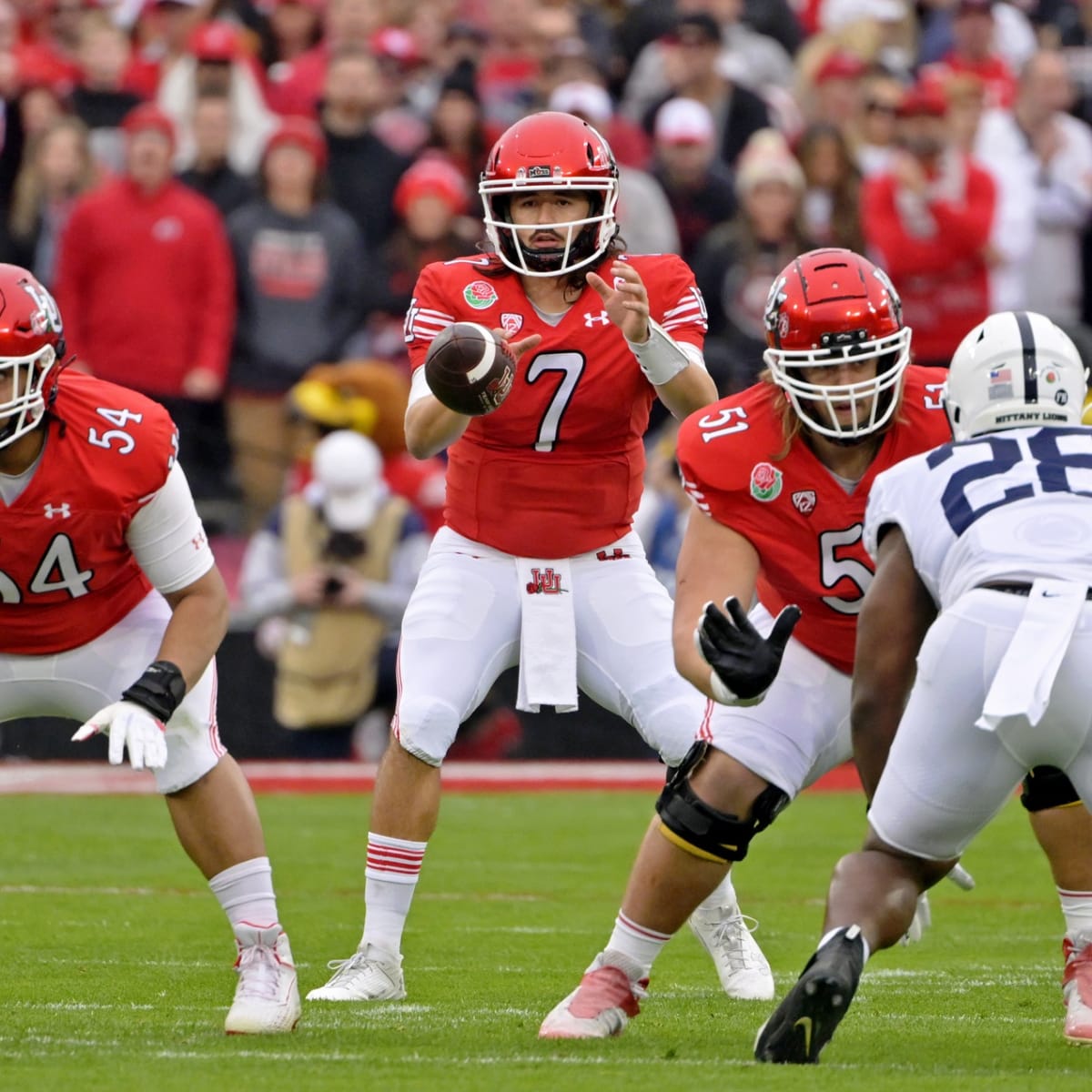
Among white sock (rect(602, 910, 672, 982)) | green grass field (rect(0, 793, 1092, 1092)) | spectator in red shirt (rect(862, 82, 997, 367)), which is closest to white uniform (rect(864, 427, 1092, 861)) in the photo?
green grass field (rect(0, 793, 1092, 1092))

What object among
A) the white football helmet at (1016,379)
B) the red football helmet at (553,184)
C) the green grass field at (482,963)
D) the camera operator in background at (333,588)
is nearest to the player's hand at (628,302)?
the red football helmet at (553,184)

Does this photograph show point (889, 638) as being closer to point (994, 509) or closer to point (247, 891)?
point (994, 509)

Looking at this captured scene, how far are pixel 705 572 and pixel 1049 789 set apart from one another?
3.00ft

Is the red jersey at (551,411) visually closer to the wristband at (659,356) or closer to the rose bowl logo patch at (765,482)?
the wristband at (659,356)

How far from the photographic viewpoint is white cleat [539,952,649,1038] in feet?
15.2

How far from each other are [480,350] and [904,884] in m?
1.62

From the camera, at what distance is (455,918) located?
6785mm

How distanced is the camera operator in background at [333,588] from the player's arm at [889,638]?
6.00 m

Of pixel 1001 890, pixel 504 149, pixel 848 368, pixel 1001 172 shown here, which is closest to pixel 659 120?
pixel 1001 172

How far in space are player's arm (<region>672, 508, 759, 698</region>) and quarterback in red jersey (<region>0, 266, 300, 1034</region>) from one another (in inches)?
39.4

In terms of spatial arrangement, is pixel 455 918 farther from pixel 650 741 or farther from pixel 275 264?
pixel 275 264

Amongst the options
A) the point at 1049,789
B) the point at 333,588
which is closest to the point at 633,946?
the point at 1049,789

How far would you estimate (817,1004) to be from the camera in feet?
13.1

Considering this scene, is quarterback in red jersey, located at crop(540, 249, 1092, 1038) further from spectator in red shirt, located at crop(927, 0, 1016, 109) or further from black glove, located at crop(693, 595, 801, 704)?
spectator in red shirt, located at crop(927, 0, 1016, 109)
